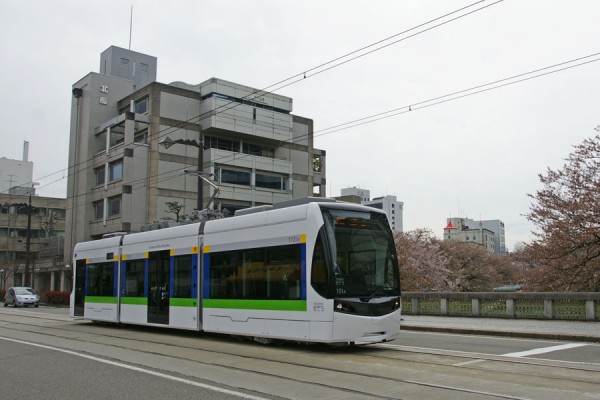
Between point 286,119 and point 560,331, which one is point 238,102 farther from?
point 560,331

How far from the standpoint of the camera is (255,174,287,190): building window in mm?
62281

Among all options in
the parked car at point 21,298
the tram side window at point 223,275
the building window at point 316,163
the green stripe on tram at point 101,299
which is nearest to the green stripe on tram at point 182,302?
the tram side window at point 223,275

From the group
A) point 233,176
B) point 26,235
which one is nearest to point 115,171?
point 233,176

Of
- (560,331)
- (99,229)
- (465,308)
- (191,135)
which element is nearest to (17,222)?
(99,229)

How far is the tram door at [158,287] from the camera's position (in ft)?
52.9

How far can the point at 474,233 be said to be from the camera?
149750 millimetres

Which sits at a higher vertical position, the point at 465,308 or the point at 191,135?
the point at 191,135

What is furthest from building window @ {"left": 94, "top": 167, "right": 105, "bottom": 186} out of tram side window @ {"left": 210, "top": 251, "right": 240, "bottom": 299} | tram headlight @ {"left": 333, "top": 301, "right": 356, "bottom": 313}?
tram headlight @ {"left": 333, "top": 301, "right": 356, "bottom": 313}

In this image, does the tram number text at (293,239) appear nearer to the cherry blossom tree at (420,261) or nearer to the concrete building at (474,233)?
A: the cherry blossom tree at (420,261)

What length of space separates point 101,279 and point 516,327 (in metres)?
13.8

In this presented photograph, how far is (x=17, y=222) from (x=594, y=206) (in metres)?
82.3

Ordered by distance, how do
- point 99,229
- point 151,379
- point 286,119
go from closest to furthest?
point 151,379
point 99,229
point 286,119

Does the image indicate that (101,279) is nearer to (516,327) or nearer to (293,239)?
(293,239)

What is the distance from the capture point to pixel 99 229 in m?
58.2
